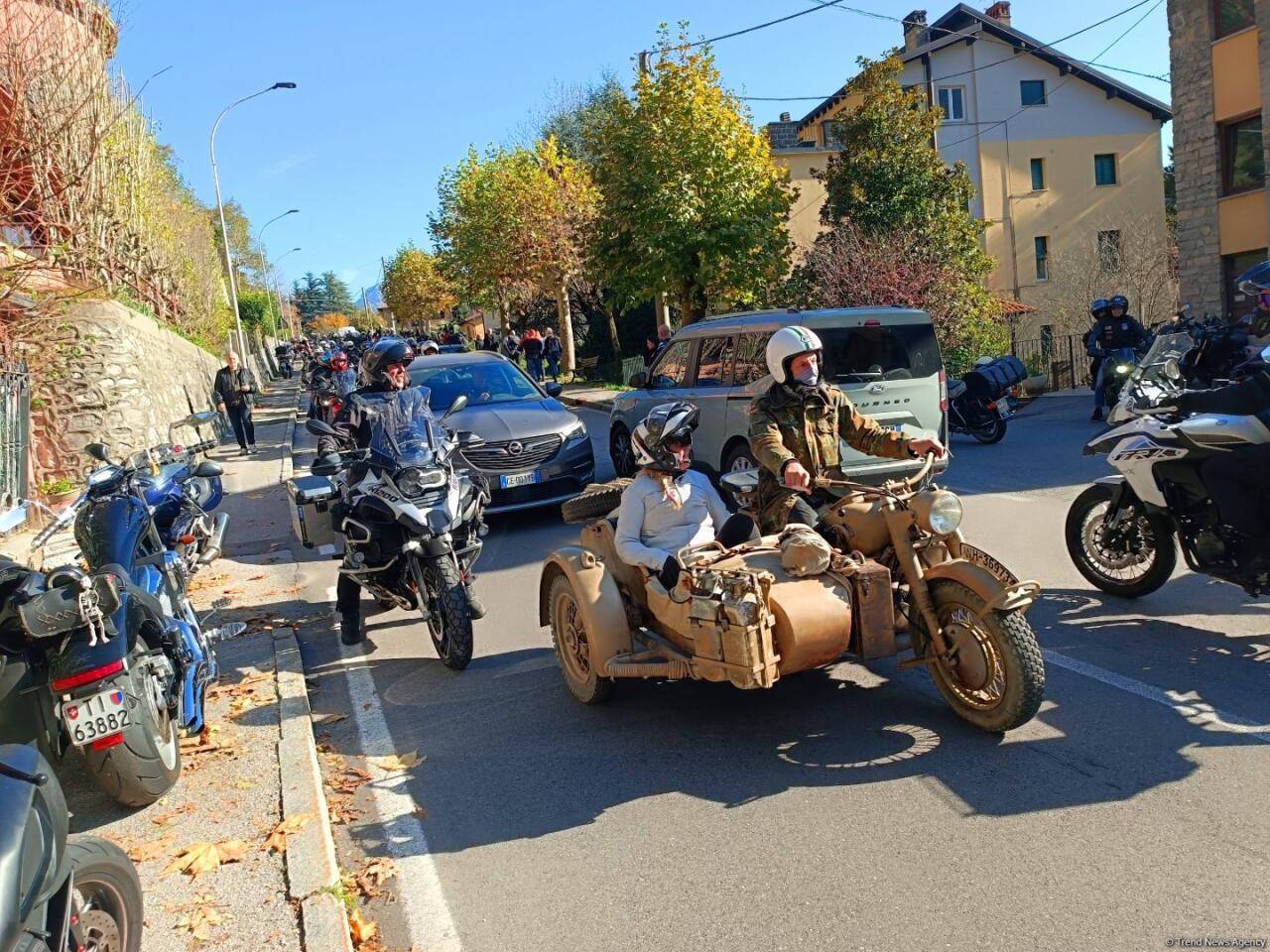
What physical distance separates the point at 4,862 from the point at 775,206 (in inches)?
820

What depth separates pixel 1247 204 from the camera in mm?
19203

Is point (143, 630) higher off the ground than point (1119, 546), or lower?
higher

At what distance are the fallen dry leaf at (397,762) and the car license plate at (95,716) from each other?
1.27m

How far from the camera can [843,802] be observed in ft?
13.8

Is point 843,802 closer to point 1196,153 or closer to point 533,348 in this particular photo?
point 1196,153

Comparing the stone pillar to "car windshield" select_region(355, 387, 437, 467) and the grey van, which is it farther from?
"car windshield" select_region(355, 387, 437, 467)

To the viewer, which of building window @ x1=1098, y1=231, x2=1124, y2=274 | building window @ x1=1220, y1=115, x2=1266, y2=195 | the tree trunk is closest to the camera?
building window @ x1=1220, y1=115, x2=1266, y2=195

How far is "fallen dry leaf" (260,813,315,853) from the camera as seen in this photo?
4.16m

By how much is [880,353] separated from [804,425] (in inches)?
165

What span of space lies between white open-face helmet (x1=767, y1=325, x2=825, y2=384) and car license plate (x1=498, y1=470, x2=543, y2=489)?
517cm

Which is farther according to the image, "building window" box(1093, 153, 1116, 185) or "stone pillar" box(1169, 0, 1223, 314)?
"building window" box(1093, 153, 1116, 185)

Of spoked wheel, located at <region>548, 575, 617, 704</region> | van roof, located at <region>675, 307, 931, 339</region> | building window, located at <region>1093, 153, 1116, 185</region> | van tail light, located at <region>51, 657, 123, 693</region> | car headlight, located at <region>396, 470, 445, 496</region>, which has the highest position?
building window, located at <region>1093, 153, 1116, 185</region>

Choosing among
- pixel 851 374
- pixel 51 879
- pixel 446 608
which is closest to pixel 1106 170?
pixel 851 374

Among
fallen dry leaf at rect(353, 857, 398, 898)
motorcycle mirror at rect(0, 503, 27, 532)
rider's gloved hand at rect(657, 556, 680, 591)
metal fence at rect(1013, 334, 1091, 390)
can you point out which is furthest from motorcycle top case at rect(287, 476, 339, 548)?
metal fence at rect(1013, 334, 1091, 390)
